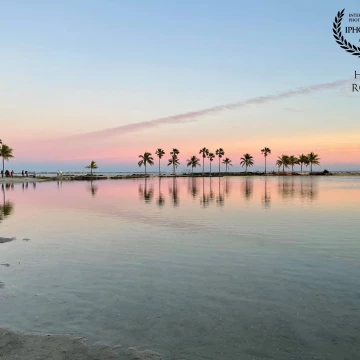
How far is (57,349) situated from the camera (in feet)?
21.7

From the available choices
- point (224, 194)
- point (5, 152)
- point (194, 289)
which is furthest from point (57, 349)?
point (5, 152)

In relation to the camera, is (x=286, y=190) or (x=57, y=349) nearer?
(x=57, y=349)

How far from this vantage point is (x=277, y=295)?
9.88 metres

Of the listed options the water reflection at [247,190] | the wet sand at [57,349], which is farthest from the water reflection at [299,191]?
the wet sand at [57,349]

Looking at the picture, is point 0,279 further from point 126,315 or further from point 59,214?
point 59,214

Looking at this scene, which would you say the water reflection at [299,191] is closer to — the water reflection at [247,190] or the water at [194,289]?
the water reflection at [247,190]

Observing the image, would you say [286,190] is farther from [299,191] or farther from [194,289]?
[194,289]

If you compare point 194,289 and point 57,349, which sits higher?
point 57,349

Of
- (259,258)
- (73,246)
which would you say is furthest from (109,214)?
(259,258)

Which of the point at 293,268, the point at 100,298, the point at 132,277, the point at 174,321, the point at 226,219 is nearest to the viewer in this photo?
the point at 174,321

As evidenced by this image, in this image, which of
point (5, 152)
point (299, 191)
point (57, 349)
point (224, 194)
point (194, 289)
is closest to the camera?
point (57, 349)

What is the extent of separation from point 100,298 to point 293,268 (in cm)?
728

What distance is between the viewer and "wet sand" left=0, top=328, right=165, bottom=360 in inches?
250

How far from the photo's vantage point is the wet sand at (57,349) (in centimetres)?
634
